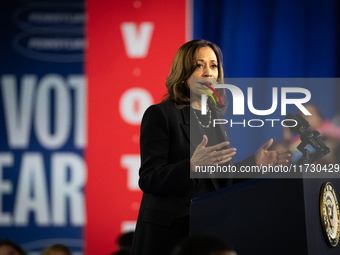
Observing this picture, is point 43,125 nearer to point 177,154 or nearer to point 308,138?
point 177,154

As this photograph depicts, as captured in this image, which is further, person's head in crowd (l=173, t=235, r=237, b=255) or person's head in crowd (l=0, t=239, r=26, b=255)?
person's head in crowd (l=0, t=239, r=26, b=255)

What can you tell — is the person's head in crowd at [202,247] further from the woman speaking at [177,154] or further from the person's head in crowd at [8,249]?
the person's head in crowd at [8,249]

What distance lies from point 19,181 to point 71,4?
1684 millimetres

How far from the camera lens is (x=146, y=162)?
141 cm

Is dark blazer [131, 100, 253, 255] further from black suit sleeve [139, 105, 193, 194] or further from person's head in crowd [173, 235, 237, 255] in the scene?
person's head in crowd [173, 235, 237, 255]

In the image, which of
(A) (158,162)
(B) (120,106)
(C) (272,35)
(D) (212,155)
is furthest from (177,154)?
Answer: (C) (272,35)

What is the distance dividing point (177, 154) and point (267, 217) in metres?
0.47

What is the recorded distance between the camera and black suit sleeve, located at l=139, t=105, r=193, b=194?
1288 mm

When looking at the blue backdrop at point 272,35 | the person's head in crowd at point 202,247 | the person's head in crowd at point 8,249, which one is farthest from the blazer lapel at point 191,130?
the blue backdrop at point 272,35

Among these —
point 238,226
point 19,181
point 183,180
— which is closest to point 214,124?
point 183,180

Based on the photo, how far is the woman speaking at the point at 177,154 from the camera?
4.33ft

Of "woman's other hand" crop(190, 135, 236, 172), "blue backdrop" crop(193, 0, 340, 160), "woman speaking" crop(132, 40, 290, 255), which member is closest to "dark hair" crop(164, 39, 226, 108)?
"woman speaking" crop(132, 40, 290, 255)

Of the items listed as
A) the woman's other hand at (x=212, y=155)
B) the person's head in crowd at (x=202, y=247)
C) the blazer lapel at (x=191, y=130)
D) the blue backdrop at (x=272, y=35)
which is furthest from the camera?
the blue backdrop at (x=272, y=35)

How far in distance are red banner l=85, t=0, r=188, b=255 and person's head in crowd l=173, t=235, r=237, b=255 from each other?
10.4ft
